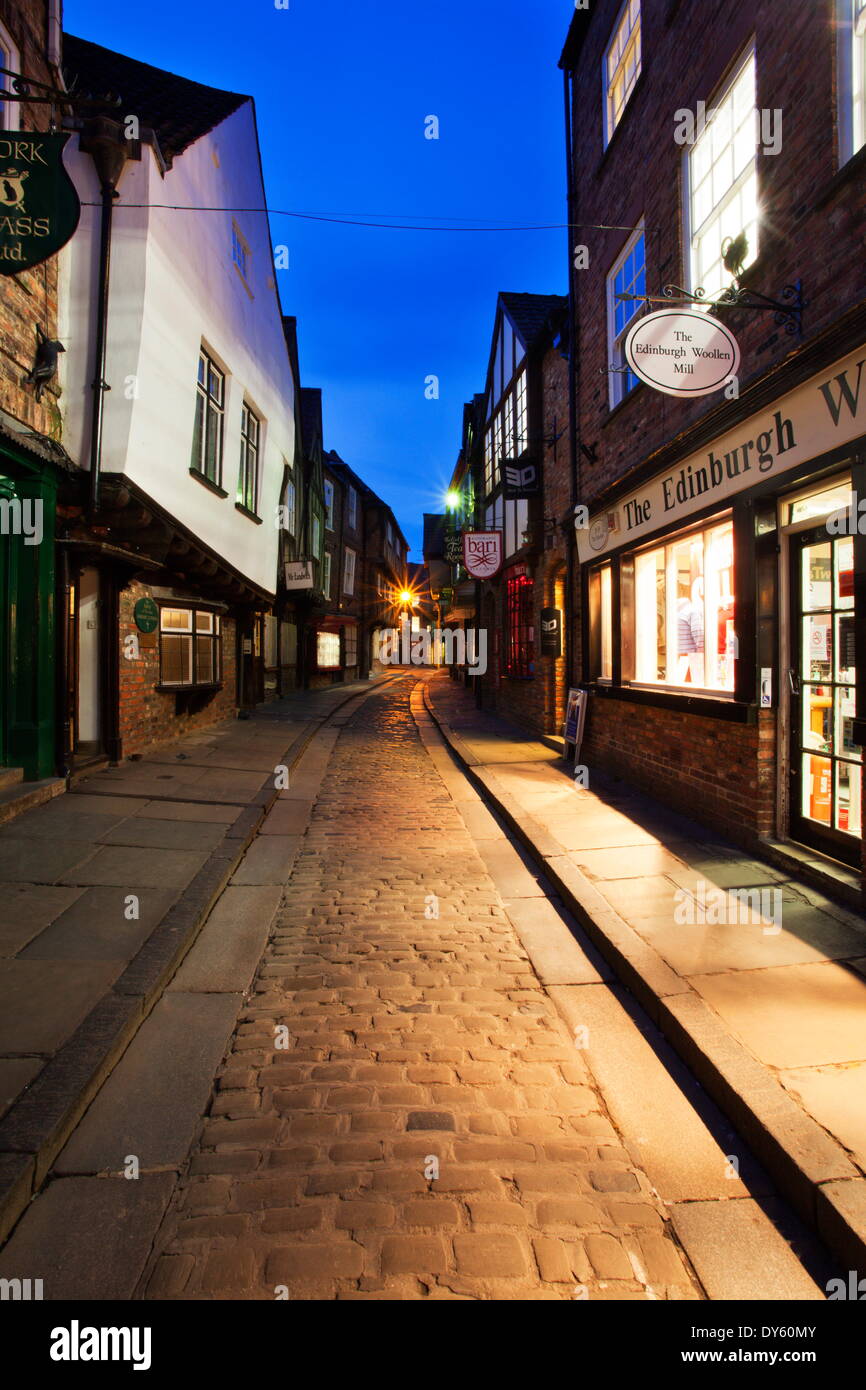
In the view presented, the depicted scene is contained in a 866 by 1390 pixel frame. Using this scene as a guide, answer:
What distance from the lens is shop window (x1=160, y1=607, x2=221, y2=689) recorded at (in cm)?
974

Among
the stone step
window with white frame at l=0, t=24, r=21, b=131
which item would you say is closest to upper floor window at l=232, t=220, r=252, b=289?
window with white frame at l=0, t=24, r=21, b=131

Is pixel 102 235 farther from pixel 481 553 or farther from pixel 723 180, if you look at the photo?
pixel 481 553

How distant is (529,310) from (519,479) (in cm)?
531

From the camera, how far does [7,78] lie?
5.91 m

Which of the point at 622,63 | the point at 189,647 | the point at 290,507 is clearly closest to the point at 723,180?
the point at 622,63

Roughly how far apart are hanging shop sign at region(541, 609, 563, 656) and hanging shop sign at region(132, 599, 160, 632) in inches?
235

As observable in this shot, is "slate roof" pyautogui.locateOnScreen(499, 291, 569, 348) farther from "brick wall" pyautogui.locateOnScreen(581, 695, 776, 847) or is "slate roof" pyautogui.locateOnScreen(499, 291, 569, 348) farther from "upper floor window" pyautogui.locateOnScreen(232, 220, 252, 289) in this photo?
"brick wall" pyautogui.locateOnScreen(581, 695, 776, 847)

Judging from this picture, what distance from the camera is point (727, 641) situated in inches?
239

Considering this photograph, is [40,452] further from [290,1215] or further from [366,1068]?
[290,1215]

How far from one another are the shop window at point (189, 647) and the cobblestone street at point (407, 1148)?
6502mm

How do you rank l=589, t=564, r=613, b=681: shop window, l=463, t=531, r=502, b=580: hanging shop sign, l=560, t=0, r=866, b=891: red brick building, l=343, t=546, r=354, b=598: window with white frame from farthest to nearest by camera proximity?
l=343, t=546, r=354, b=598: window with white frame < l=463, t=531, r=502, b=580: hanging shop sign < l=589, t=564, r=613, b=681: shop window < l=560, t=0, r=866, b=891: red brick building
